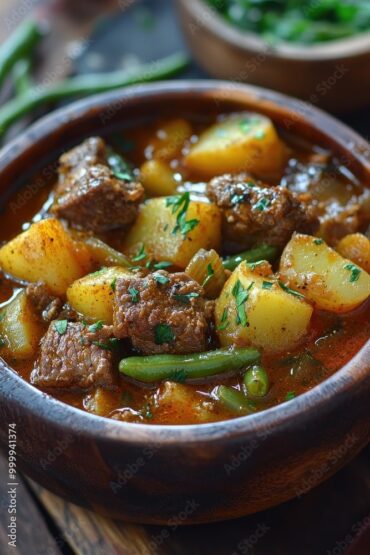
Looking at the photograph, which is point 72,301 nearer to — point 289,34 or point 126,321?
point 126,321

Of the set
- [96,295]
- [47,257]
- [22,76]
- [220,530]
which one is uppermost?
[22,76]

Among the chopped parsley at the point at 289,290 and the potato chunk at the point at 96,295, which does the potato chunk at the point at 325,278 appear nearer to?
the chopped parsley at the point at 289,290

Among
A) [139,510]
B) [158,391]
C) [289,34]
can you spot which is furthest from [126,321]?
[289,34]

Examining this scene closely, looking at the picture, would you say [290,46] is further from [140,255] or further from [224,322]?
[224,322]

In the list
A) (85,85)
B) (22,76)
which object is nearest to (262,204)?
(85,85)

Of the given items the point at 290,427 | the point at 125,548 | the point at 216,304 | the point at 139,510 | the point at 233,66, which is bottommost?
the point at 125,548

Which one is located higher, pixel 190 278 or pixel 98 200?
pixel 98 200

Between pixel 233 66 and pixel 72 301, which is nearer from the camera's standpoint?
pixel 72 301

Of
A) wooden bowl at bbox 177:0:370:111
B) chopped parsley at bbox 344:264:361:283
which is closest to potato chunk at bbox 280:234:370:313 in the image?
chopped parsley at bbox 344:264:361:283
